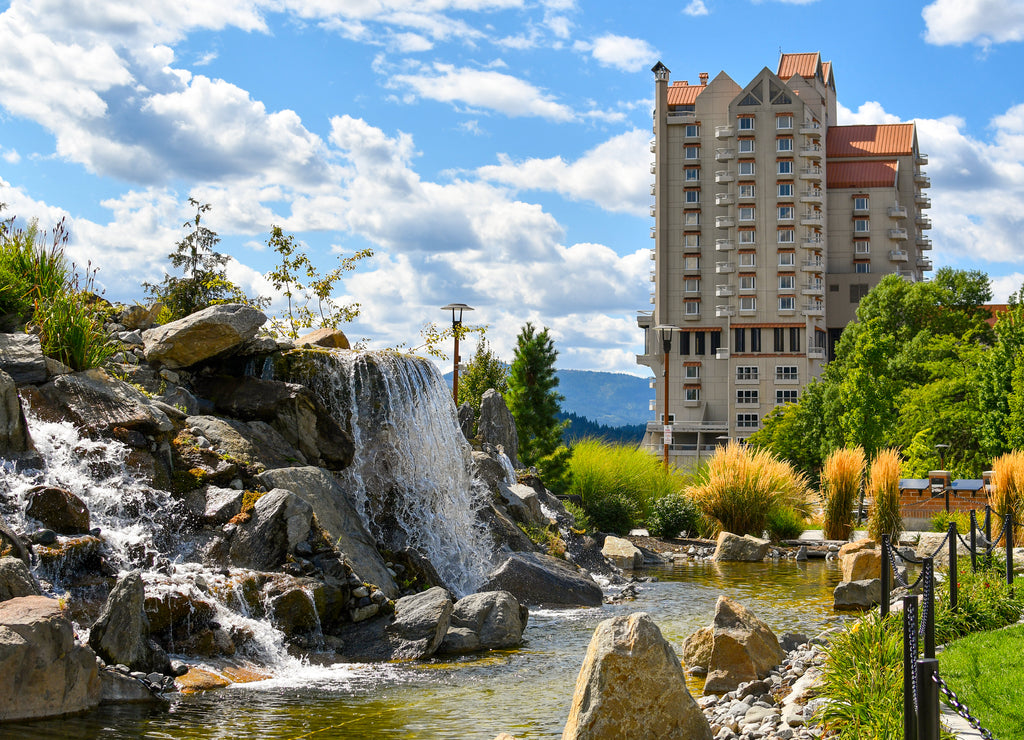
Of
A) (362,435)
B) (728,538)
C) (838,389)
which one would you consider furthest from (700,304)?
(362,435)

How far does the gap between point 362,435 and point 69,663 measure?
8.48 m

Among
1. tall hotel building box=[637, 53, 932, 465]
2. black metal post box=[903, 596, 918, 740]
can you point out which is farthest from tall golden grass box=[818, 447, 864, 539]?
tall hotel building box=[637, 53, 932, 465]

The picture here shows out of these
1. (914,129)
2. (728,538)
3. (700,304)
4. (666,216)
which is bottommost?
(728,538)

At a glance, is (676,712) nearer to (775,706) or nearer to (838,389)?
(775,706)

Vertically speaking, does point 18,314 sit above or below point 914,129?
below

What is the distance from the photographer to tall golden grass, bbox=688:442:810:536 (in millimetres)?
23578

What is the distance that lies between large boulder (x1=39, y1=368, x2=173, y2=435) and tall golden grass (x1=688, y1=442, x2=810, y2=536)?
14.9m

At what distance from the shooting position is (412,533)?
15.7 meters

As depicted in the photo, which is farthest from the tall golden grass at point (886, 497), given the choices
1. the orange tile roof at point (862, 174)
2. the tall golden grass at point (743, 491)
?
the orange tile roof at point (862, 174)

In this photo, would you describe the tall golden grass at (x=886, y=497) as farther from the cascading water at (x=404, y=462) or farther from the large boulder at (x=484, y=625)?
the large boulder at (x=484, y=625)

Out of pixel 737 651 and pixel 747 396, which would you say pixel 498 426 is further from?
pixel 747 396

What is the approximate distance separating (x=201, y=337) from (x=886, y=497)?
1421cm

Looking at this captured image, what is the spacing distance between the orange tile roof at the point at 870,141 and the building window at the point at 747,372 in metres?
19.1

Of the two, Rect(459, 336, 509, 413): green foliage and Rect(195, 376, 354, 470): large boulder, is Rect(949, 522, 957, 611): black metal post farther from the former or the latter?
Rect(459, 336, 509, 413): green foliage
